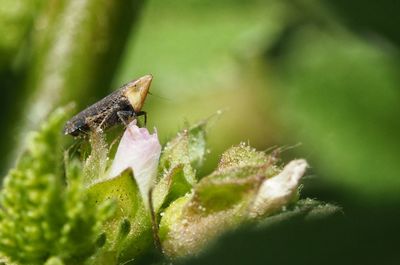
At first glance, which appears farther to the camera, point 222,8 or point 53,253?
point 222,8

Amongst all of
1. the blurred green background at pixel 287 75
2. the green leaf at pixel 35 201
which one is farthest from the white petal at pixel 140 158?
the blurred green background at pixel 287 75

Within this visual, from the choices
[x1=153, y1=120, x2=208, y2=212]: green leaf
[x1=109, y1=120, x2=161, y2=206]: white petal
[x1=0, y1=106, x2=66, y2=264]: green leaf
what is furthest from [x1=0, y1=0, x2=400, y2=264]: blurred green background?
[x1=0, y1=106, x2=66, y2=264]: green leaf

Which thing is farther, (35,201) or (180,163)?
(180,163)

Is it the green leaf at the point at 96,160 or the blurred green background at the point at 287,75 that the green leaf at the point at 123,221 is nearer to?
the green leaf at the point at 96,160

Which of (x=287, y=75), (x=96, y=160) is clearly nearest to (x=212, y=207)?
(x=96, y=160)

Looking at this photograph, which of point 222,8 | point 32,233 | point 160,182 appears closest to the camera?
point 32,233

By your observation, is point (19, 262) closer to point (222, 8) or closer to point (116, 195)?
point (116, 195)

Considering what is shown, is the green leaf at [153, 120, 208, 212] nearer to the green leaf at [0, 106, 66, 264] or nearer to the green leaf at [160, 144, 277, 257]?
the green leaf at [160, 144, 277, 257]

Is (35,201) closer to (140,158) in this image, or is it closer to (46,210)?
(46,210)

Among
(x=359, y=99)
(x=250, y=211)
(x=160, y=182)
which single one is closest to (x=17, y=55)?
(x=160, y=182)
